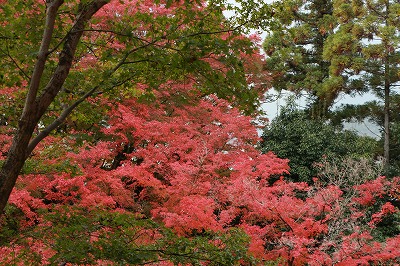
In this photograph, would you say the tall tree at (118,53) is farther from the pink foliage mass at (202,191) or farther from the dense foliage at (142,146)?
the pink foliage mass at (202,191)

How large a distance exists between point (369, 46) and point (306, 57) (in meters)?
4.28

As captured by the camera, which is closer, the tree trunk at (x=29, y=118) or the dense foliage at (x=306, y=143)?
the tree trunk at (x=29, y=118)

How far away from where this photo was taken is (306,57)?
1756 centimetres

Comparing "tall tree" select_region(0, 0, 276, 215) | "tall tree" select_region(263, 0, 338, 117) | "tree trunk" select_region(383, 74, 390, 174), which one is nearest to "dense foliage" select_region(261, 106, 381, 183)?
"tree trunk" select_region(383, 74, 390, 174)

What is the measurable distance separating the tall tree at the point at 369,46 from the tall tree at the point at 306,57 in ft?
3.93

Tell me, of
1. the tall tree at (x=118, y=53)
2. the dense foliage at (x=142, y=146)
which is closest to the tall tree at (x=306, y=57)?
the dense foliage at (x=142, y=146)

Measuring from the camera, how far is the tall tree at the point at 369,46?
13355 mm

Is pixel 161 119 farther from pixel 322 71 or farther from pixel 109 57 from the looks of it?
pixel 322 71

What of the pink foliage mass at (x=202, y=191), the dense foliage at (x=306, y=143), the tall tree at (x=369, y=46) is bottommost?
the pink foliage mass at (x=202, y=191)

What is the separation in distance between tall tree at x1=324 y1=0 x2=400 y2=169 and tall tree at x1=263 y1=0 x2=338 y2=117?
3.93ft

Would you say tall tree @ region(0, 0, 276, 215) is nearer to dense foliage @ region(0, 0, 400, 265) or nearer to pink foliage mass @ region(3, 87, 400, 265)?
dense foliage @ region(0, 0, 400, 265)

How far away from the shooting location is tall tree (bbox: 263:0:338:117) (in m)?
16.0

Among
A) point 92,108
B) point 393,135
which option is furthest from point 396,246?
point 393,135

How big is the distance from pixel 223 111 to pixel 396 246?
21.1 feet
